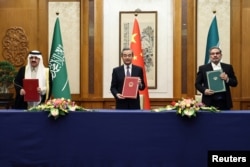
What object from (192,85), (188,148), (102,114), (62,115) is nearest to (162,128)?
(188,148)

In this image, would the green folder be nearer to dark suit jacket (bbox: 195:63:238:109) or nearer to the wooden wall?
dark suit jacket (bbox: 195:63:238:109)

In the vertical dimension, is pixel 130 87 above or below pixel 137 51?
below

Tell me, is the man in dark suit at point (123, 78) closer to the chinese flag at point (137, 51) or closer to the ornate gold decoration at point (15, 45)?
the chinese flag at point (137, 51)

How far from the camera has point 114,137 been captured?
13.0ft

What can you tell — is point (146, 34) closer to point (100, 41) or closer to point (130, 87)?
point (100, 41)

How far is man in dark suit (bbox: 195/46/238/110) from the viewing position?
4957mm

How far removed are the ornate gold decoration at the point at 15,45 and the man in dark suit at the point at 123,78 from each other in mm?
3173

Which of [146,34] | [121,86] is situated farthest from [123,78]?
[146,34]

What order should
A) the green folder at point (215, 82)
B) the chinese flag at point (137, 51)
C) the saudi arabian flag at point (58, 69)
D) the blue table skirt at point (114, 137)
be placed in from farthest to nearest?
the saudi arabian flag at point (58, 69) → the chinese flag at point (137, 51) → the green folder at point (215, 82) → the blue table skirt at point (114, 137)

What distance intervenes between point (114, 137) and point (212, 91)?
1.46 m

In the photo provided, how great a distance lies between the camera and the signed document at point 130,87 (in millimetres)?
4867

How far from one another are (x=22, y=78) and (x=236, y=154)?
2.91m

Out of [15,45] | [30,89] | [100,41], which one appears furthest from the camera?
[15,45]

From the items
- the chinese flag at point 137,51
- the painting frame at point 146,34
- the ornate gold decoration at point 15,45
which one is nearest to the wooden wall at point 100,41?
the ornate gold decoration at point 15,45
